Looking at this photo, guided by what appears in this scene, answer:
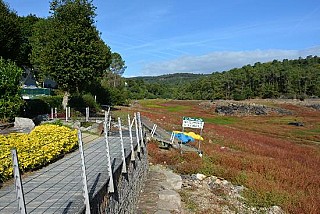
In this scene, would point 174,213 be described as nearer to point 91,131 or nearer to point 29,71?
point 91,131

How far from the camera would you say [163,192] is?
13523 mm

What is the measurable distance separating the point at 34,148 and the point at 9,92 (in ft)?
33.1

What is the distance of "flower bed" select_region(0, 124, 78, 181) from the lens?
26.5ft

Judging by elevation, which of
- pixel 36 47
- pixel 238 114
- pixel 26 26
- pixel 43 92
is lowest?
pixel 238 114

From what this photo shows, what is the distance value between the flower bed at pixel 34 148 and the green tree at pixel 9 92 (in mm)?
6169

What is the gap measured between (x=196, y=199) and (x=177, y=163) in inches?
202

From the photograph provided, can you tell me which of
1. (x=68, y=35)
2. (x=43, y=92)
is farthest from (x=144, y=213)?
(x=43, y=92)

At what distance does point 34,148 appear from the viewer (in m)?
9.78

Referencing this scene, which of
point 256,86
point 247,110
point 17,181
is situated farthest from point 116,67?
point 17,181

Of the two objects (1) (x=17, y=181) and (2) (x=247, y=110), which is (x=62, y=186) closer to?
(1) (x=17, y=181)

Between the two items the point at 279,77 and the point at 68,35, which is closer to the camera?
the point at 68,35

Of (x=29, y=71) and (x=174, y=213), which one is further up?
(x=29, y=71)

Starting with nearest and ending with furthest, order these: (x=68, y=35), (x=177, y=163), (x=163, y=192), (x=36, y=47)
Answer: (x=163, y=192) → (x=177, y=163) → (x=68, y=35) → (x=36, y=47)

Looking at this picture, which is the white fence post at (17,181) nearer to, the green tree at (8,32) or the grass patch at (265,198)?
the grass patch at (265,198)
